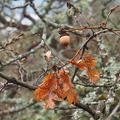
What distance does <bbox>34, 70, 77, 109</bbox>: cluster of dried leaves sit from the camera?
1.13 metres

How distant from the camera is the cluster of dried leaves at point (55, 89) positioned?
1134 mm

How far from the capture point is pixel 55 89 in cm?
114

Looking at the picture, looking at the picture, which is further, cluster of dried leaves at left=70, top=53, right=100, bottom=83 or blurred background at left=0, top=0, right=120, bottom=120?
blurred background at left=0, top=0, right=120, bottom=120

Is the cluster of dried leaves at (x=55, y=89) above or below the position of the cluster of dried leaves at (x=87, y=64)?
below

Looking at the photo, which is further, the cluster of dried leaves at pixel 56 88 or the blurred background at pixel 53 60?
the blurred background at pixel 53 60

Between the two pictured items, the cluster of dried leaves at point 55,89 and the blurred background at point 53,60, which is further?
the blurred background at point 53,60

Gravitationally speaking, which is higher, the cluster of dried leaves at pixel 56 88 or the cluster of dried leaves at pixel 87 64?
the cluster of dried leaves at pixel 87 64

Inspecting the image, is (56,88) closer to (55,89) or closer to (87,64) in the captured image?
(55,89)

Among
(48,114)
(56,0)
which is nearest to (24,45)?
(56,0)

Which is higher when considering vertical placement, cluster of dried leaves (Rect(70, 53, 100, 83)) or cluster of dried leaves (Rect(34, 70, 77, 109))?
cluster of dried leaves (Rect(70, 53, 100, 83))

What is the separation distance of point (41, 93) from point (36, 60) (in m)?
3.04

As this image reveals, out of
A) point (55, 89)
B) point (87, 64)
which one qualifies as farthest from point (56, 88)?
point (87, 64)

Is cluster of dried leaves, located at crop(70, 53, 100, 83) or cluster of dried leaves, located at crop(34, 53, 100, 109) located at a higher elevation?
cluster of dried leaves, located at crop(70, 53, 100, 83)

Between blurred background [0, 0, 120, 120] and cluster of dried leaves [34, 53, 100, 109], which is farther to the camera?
blurred background [0, 0, 120, 120]
